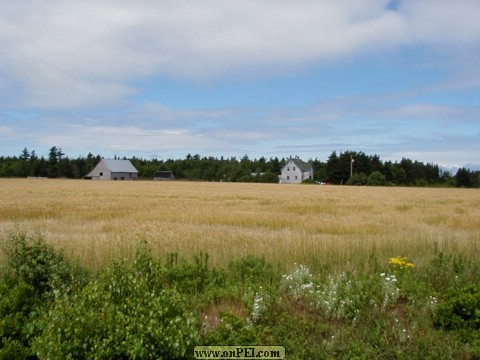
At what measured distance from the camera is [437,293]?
22.2 feet

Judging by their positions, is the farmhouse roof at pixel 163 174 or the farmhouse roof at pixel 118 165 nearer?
the farmhouse roof at pixel 118 165

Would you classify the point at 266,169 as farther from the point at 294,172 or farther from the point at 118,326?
the point at 118,326

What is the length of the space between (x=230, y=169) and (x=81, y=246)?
126926mm

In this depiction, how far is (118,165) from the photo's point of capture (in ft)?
424

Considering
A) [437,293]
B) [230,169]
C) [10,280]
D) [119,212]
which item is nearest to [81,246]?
[10,280]

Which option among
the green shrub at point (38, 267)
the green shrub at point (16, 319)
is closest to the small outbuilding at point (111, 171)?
the green shrub at point (38, 267)

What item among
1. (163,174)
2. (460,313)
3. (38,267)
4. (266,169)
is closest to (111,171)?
(163,174)

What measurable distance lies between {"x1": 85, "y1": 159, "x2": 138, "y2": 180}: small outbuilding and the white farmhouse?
46478 mm

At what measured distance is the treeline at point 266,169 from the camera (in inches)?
4343

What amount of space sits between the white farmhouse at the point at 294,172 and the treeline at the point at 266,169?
2.83m

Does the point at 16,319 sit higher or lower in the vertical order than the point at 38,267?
lower

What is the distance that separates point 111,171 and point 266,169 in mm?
49208

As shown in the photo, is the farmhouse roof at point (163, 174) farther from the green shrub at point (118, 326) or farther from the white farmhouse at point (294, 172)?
the green shrub at point (118, 326)

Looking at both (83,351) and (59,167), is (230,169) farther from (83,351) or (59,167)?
(83,351)
